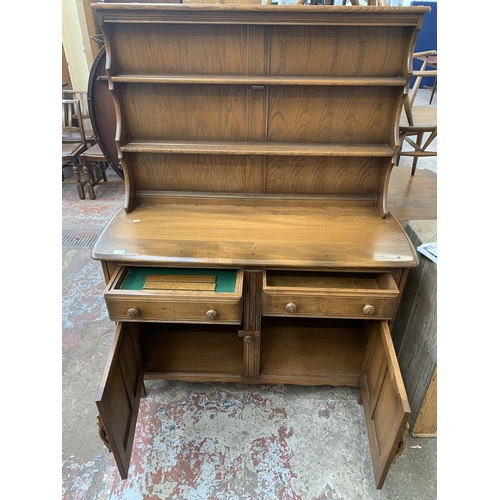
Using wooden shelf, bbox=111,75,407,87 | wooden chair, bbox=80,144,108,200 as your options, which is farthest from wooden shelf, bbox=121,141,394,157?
wooden chair, bbox=80,144,108,200

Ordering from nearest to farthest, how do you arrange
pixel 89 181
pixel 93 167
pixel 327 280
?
pixel 327 280
pixel 89 181
pixel 93 167

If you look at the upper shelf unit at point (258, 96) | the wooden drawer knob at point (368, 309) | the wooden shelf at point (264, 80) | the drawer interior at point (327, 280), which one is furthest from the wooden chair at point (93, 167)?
the wooden drawer knob at point (368, 309)

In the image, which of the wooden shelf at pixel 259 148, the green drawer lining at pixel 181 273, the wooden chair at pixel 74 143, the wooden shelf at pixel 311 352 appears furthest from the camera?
the wooden chair at pixel 74 143

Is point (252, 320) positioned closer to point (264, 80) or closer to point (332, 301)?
point (332, 301)

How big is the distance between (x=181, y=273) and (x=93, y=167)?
3029 millimetres

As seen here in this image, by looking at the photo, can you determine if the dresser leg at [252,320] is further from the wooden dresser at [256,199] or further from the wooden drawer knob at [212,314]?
the wooden drawer knob at [212,314]

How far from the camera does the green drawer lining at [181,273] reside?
4.66 ft

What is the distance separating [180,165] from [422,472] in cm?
172

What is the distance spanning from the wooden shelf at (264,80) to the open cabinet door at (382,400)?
0.97 metres

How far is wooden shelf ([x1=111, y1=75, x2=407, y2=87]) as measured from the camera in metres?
1.44

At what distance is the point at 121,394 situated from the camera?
1363 millimetres

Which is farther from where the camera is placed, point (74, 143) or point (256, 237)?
point (74, 143)

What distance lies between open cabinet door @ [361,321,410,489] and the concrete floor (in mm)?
162

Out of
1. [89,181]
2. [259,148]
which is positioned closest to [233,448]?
[259,148]
